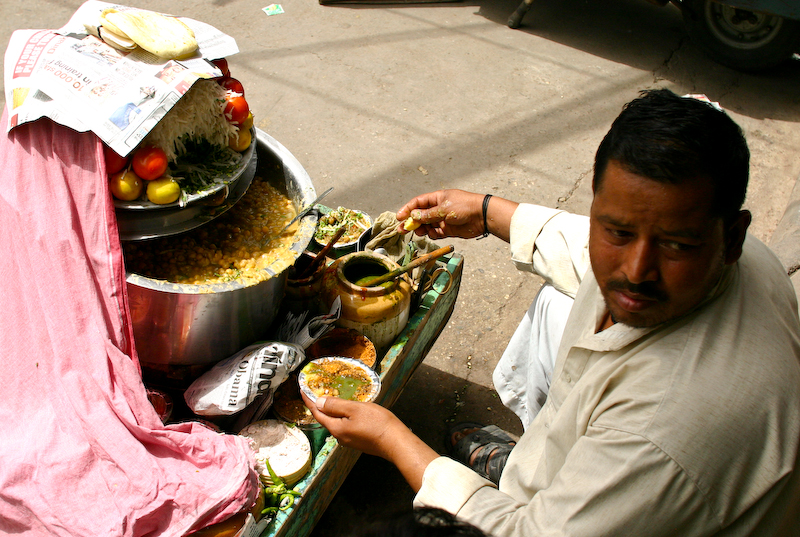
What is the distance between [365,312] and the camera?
246 centimetres

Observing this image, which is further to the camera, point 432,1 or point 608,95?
point 432,1

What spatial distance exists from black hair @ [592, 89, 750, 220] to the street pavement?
6.37 feet

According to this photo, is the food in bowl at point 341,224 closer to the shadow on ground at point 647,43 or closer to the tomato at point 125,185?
the tomato at point 125,185

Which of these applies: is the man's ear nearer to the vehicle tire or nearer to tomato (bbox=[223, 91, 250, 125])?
tomato (bbox=[223, 91, 250, 125])

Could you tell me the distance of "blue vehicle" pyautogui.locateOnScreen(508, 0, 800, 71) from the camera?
609 cm

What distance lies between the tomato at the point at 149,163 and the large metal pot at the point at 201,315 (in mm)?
327

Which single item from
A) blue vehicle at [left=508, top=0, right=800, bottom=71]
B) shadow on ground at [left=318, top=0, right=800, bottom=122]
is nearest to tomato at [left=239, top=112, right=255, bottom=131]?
shadow on ground at [left=318, top=0, right=800, bottom=122]

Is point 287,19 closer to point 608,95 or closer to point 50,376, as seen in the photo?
point 608,95

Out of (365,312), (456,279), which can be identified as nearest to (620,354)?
(365,312)

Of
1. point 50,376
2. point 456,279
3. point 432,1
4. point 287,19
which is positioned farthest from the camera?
point 432,1

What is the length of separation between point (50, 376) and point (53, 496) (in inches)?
15.0

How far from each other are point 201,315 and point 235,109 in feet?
2.39

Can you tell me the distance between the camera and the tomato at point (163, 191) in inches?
79.2

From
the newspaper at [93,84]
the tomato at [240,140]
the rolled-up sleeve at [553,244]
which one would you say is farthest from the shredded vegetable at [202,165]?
the rolled-up sleeve at [553,244]
